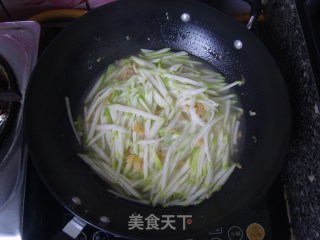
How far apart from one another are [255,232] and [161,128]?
0.44 meters

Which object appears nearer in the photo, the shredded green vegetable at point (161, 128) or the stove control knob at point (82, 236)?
the stove control knob at point (82, 236)

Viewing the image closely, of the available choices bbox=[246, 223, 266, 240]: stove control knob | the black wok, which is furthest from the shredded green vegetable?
bbox=[246, 223, 266, 240]: stove control knob

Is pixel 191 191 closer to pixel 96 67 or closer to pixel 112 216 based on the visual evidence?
pixel 112 216

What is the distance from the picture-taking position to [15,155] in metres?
1.01

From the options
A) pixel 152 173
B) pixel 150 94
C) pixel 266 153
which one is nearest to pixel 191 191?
pixel 152 173

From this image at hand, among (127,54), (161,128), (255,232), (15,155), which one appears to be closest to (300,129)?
(255,232)

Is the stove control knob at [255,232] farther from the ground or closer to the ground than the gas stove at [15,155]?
closer to the ground

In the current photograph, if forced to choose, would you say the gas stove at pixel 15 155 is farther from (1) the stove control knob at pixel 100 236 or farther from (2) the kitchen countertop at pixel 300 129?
(2) the kitchen countertop at pixel 300 129

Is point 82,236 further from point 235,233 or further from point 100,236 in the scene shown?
point 235,233

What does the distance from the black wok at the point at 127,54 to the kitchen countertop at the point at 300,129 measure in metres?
0.08

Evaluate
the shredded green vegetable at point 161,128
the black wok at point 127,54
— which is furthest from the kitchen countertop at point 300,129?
the shredded green vegetable at point 161,128

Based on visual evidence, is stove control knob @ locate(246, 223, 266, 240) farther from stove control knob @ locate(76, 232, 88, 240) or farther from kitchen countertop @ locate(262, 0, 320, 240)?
stove control knob @ locate(76, 232, 88, 240)

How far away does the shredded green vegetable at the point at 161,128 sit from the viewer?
108 centimetres

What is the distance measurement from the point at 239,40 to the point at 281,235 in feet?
2.14
